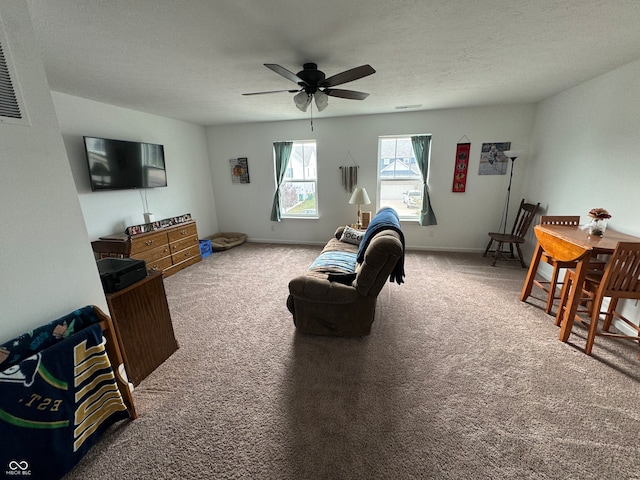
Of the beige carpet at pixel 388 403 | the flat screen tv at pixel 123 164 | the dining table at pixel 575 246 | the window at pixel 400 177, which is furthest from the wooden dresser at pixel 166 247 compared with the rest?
the dining table at pixel 575 246

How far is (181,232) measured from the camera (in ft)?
12.9

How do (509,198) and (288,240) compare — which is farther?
(288,240)

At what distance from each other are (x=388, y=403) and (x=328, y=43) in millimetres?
2554

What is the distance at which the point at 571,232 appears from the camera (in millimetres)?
2316

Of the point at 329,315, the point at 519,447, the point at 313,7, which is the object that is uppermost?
the point at 313,7

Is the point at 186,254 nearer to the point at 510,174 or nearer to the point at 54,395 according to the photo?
the point at 54,395

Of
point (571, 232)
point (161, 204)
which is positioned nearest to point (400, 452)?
point (571, 232)

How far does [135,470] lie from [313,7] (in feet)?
8.83

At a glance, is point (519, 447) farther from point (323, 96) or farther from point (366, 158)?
point (366, 158)

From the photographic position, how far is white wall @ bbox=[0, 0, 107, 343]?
110cm

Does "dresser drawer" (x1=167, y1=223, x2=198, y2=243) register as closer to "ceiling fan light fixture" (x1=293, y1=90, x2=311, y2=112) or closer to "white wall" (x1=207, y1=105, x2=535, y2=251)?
"white wall" (x1=207, y1=105, x2=535, y2=251)

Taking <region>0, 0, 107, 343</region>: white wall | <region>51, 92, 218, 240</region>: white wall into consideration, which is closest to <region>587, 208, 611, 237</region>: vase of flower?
<region>0, 0, 107, 343</region>: white wall

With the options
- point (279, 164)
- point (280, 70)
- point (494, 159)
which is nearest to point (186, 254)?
point (279, 164)

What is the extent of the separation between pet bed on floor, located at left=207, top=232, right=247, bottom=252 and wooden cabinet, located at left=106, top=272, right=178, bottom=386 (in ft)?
9.45
